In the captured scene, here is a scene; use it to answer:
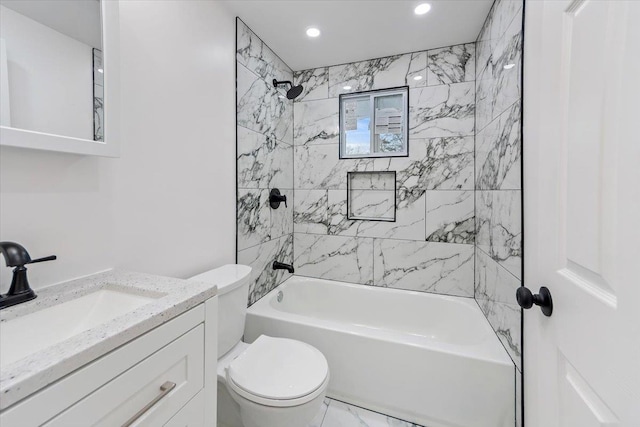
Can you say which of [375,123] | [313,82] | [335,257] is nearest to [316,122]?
Answer: [313,82]

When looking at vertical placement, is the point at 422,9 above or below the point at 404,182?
above

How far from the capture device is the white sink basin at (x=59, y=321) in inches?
26.9

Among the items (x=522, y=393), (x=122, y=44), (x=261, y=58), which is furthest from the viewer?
(x=261, y=58)

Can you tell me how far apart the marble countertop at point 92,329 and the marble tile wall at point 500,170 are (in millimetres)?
1496

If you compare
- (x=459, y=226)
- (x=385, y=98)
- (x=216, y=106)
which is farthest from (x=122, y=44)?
(x=459, y=226)

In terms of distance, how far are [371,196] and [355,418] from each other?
5.58ft

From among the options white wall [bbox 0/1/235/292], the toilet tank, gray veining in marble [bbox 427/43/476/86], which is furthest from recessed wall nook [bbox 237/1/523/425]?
the toilet tank

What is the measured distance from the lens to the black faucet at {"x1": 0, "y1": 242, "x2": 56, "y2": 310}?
732 millimetres

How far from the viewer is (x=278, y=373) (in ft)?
4.24

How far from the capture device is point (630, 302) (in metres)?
0.46

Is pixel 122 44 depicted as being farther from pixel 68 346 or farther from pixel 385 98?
pixel 385 98

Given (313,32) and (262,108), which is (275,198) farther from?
(313,32)

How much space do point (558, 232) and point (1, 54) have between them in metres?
1.66

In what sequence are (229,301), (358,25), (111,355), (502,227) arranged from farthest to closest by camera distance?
(358,25) < (502,227) < (229,301) < (111,355)
